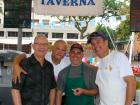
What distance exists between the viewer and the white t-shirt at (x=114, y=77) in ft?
11.0

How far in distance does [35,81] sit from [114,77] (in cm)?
68

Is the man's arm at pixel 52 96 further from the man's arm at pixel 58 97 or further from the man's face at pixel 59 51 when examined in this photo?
the man's face at pixel 59 51

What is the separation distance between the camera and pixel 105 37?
3426 mm

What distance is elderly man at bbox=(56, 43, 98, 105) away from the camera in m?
3.63

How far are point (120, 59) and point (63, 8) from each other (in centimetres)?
210

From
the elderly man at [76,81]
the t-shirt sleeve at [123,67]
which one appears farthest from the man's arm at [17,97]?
the t-shirt sleeve at [123,67]

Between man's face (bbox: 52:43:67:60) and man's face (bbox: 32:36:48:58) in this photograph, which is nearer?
man's face (bbox: 32:36:48:58)

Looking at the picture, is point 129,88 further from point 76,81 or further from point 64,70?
point 64,70

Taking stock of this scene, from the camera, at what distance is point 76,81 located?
11.9 ft

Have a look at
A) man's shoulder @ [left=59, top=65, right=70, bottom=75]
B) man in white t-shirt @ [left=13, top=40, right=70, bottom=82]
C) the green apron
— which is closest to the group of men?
the green apron

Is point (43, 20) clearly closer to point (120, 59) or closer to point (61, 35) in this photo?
point (61, 35)

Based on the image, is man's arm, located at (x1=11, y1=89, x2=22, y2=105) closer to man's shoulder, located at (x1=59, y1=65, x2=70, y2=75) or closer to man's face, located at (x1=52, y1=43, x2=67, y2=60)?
man's shoulder, located at (x1=59, y1=65, x2=70, y2=75)

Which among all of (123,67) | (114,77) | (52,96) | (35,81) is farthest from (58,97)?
(123,67)

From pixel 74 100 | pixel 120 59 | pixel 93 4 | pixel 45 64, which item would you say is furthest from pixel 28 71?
pixel 93 4
